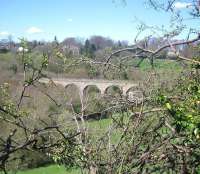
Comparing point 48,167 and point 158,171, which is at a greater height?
point 158,171

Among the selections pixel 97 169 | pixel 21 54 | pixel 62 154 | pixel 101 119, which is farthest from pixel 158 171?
pixel 21 54

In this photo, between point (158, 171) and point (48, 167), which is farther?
point (48, 167)

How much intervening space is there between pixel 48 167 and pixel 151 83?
22.9 m

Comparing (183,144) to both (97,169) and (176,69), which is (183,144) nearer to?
(97,169)

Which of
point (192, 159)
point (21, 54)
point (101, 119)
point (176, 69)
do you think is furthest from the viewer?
point (176, 69)

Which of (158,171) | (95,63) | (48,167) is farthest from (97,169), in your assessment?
(48,167)

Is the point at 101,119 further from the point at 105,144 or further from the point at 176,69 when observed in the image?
the point at 176,69

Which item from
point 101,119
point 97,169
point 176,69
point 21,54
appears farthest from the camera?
point 176,69

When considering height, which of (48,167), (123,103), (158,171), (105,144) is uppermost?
(123,103)

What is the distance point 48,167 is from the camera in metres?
27.1

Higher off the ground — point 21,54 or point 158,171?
point 21,54

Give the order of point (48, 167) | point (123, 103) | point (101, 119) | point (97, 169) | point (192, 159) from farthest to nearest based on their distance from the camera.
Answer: point (48, 167) < point (101, 119) < point (123, 103) < point (192, 159) < point (97, 169)

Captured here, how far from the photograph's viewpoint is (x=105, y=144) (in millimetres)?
4301

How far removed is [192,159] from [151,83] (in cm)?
133
